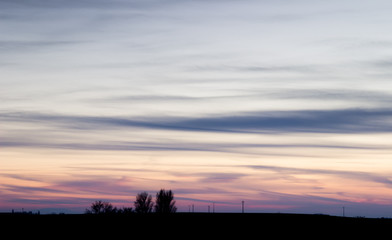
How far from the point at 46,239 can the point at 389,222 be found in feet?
163

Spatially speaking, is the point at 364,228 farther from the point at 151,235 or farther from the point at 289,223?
the point at 151,235

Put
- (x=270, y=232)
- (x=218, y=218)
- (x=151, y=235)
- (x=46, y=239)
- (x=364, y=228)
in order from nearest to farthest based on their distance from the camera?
(x=46, y=239)
(x=151, y=235)
(x=270, y=232)
(x=364, y=228)
(x=218, y=218)

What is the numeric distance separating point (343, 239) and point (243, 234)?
36.4 feet

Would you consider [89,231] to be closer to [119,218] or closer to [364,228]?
[119,218]

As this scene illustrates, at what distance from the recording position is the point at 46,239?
202 feet

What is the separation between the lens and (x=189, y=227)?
237ft

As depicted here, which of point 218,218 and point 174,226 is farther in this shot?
point 218,218

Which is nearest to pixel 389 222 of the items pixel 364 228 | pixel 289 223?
pixel 364 228

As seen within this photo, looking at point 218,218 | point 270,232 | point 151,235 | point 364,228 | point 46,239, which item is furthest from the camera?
point 218,218

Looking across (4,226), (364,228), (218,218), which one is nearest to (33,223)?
(4,226)

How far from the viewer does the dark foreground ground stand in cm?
6669

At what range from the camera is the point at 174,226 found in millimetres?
72875

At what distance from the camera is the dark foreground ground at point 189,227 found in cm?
6669

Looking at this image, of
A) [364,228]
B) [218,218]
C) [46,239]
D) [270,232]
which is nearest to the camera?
[46,239]
